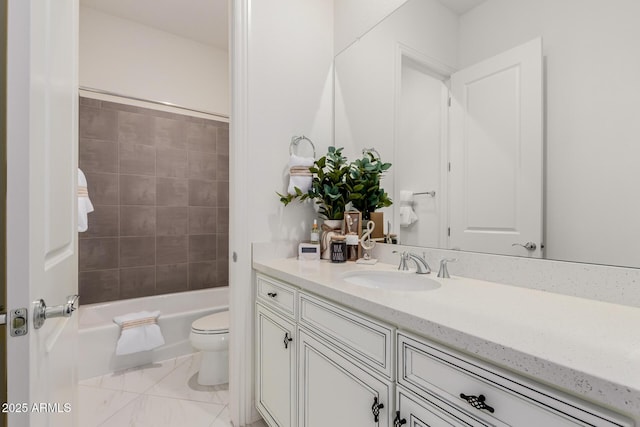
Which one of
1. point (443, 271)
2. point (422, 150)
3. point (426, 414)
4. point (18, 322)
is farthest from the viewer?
point (422, 150)

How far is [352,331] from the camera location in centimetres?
94

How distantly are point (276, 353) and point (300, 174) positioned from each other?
902mm

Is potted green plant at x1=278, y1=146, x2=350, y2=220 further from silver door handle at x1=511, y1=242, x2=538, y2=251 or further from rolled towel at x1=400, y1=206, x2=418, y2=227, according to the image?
silver door handle at x1=511, y1=242, x2=538, y2=251

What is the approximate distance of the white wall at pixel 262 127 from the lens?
1573 millimetres

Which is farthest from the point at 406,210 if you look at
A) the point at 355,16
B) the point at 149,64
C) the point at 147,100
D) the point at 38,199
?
the point at 149,64

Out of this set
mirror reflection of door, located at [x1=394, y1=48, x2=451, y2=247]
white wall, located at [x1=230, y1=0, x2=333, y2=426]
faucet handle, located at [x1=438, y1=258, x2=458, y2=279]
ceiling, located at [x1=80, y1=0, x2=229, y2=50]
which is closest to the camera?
faucet handle, located at [x1=438, y1=258, x2=458, y2=279]

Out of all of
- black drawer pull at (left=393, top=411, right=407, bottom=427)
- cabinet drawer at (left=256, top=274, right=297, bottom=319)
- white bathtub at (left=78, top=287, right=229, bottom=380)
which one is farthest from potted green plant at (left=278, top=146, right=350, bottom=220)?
white bathtub at (left=78, top=287, right=229, bottom=380)

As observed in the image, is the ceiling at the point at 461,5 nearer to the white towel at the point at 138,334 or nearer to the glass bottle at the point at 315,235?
the glass bottle at the point at 315,235

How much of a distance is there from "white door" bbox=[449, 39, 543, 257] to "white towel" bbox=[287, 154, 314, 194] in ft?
2.44

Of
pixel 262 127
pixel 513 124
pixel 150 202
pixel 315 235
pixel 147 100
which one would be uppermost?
pixel 147 100

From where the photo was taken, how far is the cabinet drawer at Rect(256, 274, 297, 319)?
4.17ft

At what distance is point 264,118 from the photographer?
1655 mm

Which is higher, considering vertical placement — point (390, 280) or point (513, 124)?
point (513, 124)

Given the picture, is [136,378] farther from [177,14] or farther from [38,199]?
[177,14]
